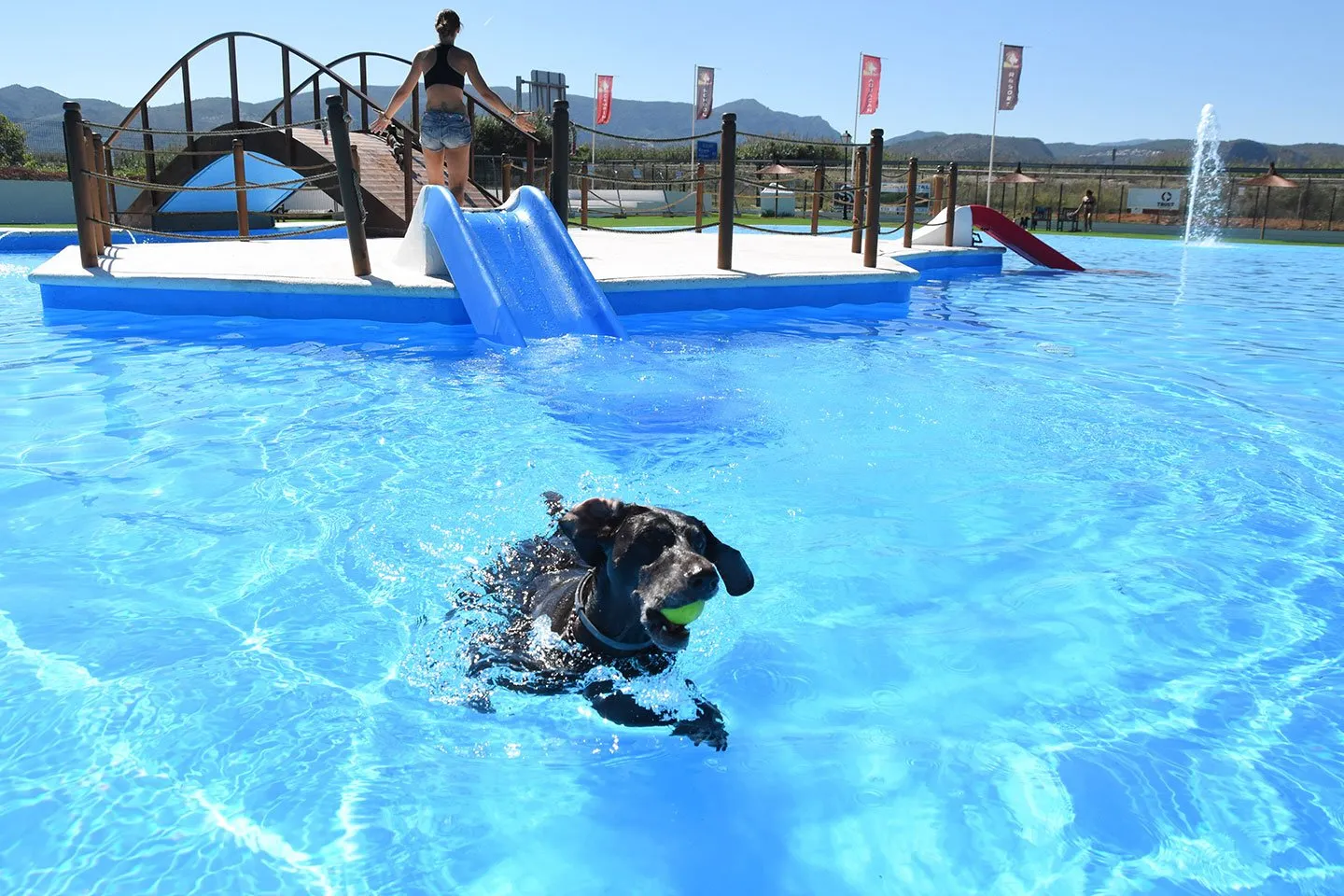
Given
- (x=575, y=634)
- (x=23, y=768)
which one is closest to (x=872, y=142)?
(x=575, y=634)

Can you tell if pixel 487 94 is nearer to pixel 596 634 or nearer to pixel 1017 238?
pixel 596 634

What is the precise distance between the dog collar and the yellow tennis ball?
1.04 ft

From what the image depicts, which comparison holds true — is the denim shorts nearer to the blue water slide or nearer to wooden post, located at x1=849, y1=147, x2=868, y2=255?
the blue water slide

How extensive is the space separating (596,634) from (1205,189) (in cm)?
3256

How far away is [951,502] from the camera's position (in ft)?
14.7

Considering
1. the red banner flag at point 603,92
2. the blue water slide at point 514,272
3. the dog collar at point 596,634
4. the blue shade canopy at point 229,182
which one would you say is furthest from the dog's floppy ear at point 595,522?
the red banner flag at point 603,92

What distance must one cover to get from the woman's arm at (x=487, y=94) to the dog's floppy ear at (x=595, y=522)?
Result: 21.3ft

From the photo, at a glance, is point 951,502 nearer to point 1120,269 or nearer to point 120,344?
point 120,344

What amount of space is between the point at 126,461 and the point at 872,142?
7.90 metres

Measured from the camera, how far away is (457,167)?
8.56m

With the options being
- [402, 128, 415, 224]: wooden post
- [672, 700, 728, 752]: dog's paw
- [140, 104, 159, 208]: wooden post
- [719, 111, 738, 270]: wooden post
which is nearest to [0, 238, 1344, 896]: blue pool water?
[672, 700, 728, 752]: dog's paw

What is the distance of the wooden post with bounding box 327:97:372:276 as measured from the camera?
A: 7.38m

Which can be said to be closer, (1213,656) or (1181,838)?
(1181,838)

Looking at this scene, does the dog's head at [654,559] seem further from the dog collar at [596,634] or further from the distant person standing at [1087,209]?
the distant person standing at [1087,209]
